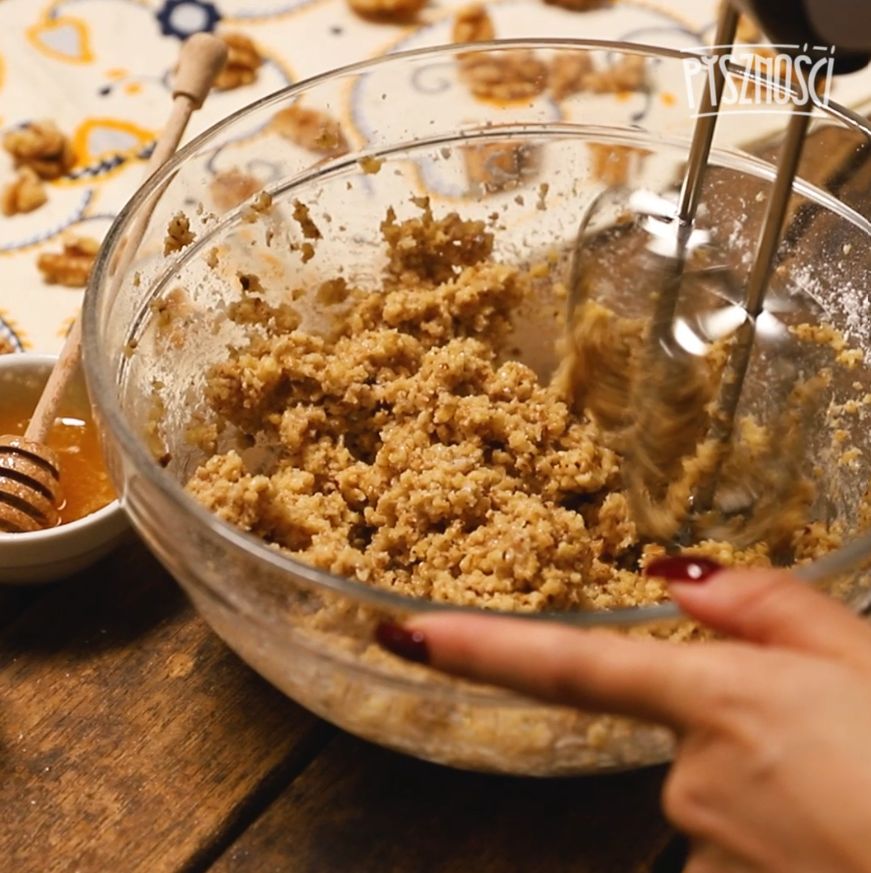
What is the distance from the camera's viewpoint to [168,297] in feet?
3.11

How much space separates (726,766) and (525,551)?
33 centimetres

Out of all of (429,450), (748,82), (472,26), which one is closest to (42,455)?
(429,450)

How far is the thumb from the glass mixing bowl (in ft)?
0.76

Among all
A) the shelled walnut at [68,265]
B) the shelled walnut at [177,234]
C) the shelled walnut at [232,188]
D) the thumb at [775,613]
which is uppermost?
the shelled walnut at [232,188]

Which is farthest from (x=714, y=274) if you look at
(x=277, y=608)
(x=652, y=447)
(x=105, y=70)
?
(x=105, y=70)

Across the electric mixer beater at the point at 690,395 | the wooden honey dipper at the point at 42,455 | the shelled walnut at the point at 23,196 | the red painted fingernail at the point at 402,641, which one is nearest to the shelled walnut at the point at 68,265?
the shelled walnut at the point at 23,196

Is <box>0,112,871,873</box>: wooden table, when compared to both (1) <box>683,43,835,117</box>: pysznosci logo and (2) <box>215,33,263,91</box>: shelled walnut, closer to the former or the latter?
(1) <box>683,43,835,117</box>: pysznosci logo

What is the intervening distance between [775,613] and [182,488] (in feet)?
1.47

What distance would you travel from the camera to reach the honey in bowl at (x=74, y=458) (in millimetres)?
977

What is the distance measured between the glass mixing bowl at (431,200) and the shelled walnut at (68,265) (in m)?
0.31

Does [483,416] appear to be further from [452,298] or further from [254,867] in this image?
[254,867]

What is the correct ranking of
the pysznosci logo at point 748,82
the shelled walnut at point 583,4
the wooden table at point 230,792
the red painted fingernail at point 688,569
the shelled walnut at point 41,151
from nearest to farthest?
1. the red painted fingernail at point 688,569
2. the wooden table at point 230,792
3. the pysznosci logo at point 748,82
4. the shelled walnut at point 41,151
5. the shelled walnut at point 583,4

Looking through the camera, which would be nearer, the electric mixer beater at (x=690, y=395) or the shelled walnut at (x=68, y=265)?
the electric mixer beater at (x=690, y=395)

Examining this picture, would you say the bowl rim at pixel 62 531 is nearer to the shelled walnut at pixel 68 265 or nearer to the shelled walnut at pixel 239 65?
the shelled walnut at pixel 68 265
